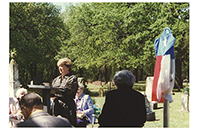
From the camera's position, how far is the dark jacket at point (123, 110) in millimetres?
3828

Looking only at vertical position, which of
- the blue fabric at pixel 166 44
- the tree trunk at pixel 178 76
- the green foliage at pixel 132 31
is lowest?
the tree trunk at pixel 178 76

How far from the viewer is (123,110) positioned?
3.83m

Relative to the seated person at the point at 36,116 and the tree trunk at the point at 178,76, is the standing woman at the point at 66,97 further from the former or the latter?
the tree trunk at the point at 178,76

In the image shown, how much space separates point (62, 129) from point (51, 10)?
83.0ft

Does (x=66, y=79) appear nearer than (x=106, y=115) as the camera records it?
No

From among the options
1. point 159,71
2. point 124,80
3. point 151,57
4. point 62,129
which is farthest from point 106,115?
point 151,57

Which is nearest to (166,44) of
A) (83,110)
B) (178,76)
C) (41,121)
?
(83,110)

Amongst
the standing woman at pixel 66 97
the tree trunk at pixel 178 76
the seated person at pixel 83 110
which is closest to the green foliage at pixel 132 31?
the tree trunk at pixel 178 76

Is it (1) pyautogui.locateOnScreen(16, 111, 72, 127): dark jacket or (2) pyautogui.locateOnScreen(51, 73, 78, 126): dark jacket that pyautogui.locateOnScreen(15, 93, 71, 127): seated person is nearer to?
(1) pyautogui.locateOnScreen(16, 111, 72, 127): dark jacket

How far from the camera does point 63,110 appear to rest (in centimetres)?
482

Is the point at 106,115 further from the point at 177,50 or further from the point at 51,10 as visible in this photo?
the point at 51,10

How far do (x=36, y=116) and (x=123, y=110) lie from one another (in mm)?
1365

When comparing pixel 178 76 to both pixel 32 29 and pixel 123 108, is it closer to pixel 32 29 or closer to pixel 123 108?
pixel 32 29

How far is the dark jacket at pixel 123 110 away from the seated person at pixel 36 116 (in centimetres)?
84
